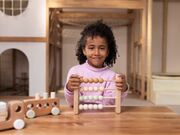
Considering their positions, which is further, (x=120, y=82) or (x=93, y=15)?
(x=93, y=15)

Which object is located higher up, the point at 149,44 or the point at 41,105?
the point at 149,44

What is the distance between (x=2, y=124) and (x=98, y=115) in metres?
0.38

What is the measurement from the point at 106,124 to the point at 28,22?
14.0 feet

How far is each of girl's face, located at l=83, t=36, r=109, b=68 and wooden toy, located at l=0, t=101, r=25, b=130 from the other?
507mm

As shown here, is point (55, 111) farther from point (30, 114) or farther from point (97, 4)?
point (97, 4)

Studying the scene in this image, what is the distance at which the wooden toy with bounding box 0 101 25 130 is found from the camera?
35.0 inches

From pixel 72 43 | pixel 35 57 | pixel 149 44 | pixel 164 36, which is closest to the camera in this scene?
pixel 149 44

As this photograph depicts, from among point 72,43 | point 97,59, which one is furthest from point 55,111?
point 72,43

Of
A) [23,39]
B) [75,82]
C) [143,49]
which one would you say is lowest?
[75,82]

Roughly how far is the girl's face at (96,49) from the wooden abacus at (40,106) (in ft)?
1.03

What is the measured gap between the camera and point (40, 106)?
3.62 ft

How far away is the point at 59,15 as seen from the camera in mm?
6066

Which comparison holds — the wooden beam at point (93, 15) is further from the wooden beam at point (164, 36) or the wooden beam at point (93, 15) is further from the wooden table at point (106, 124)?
the wooden table at point (106, 124)

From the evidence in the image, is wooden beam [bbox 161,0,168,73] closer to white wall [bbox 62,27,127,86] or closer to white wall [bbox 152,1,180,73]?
white wall [bbox 152,1,180,73]
